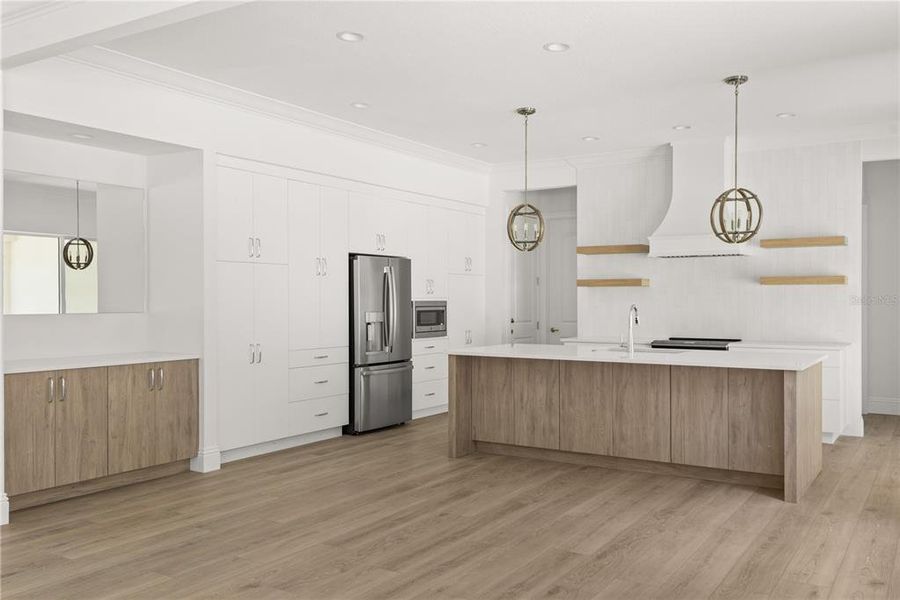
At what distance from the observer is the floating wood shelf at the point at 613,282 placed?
7.32 meters

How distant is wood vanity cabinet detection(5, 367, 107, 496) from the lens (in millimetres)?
4230

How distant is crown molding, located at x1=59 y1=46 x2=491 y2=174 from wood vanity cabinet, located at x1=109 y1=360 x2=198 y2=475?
6.09 feet

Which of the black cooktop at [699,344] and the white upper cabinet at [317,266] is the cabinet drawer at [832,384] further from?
the white upper cabinet at [317,266]

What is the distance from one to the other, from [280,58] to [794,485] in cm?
401

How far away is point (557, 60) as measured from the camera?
182 inches

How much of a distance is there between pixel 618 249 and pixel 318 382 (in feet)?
10.7

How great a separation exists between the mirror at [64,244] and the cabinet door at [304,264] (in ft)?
3.66

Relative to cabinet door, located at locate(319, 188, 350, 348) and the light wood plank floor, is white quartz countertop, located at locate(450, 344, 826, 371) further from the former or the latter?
cabinet door, located at locate(319, 188, 350, 348)

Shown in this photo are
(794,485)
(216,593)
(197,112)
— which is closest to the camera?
(216,593)

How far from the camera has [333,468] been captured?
5352 millimetres

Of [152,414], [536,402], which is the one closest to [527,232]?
[536,402]

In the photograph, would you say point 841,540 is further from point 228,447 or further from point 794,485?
point 228,447

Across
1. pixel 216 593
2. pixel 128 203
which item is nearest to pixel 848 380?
pixel 216 593

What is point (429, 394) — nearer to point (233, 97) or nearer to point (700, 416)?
point (700, 416)
